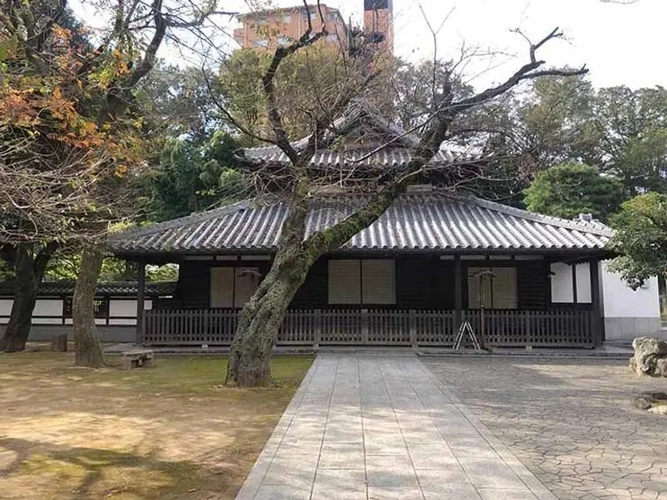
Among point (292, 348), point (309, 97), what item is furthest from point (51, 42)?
point (292, 348)

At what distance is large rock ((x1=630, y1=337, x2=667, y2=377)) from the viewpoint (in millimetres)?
10906

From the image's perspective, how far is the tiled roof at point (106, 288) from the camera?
18.0 metres

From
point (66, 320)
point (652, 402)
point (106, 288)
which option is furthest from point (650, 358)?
point (66, 320)

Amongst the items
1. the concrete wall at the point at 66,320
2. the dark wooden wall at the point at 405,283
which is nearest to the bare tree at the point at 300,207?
the dark wooden wall at the point at 405,283

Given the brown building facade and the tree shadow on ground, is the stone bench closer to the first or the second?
the tree shadow on ground

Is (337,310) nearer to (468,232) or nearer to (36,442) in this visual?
(468,232)

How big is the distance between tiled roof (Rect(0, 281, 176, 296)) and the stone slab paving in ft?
32.7

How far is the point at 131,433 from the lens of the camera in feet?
19.9

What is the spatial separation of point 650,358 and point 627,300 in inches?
400

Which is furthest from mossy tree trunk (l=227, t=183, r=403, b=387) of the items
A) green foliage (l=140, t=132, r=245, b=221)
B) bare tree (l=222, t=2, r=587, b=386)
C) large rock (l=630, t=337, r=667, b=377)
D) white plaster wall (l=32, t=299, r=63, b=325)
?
green foliage (l=140, t=132, r=245, b=221)

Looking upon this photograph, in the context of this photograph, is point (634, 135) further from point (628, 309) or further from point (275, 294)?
point (275, 294)

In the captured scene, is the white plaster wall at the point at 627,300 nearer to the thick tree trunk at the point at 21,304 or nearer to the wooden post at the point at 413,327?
the wooden post at the point at 413,327

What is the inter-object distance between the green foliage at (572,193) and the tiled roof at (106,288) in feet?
57.1

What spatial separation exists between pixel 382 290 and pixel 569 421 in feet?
32.8
